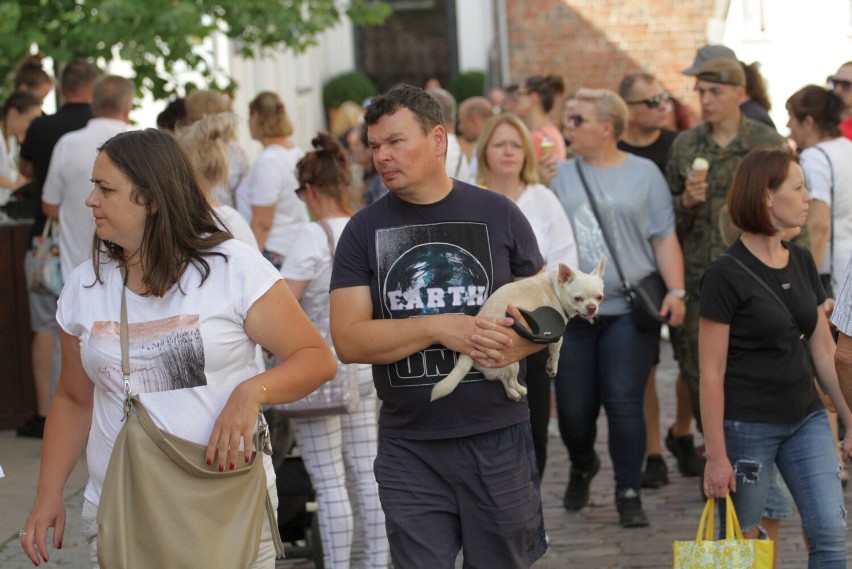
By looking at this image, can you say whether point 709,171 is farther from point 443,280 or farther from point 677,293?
point 443,280

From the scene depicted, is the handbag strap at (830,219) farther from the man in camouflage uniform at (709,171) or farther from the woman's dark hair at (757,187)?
the woman's dark hair at (757,187)

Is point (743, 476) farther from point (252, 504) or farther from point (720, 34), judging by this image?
point (720, 34)

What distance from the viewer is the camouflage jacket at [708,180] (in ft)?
24.8

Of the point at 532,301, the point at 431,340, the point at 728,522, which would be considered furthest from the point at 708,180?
the point at 431,340

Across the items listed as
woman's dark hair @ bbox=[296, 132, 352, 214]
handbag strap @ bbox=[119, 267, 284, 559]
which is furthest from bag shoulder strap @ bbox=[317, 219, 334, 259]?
handbag strap @ bbox=[119, 267, 284, 559]

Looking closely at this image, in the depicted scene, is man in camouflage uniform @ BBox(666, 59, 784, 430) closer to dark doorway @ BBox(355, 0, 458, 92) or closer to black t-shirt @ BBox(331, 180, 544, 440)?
black t-shirt @ BBox(331, 180, 544, 440)

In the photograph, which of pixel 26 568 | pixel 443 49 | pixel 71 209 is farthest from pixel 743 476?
pixel 443 49

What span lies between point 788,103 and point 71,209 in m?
4.43

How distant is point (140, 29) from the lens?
1022 centimetres

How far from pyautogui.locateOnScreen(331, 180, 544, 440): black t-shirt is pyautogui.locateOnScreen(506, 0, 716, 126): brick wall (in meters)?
13.8

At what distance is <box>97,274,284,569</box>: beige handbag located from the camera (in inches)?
139

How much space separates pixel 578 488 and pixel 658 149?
241 centimetres

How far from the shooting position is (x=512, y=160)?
7.04m

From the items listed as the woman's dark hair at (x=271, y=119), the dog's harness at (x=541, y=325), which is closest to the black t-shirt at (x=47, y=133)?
the woman's dark hair at (x=271, y=119)
